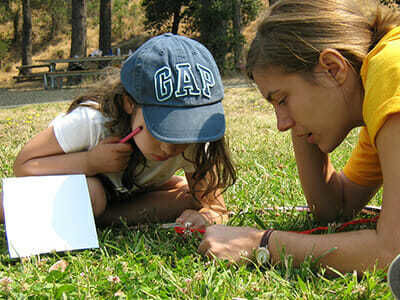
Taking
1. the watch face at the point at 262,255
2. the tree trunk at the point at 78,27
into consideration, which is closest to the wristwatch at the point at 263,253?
the watch face at the point at 262,255

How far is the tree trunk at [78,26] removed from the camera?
16891mm

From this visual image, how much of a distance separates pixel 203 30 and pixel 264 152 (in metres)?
12.3

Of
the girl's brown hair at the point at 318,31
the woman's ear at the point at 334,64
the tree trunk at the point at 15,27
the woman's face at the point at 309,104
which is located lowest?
the tree trunk at the point at 15,27

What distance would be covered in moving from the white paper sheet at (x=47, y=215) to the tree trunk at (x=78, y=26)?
52.1 feet

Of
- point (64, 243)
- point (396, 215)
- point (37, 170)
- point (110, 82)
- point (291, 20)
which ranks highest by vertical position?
point (291, 20)

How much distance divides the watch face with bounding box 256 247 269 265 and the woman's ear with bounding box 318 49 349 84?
0.66 meters

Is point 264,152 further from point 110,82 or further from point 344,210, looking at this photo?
point 110,82

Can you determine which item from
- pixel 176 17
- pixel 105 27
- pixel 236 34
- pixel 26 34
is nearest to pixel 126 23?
pixel 26 34

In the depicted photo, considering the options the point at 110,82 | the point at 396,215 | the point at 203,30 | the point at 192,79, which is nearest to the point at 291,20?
the point at 192,79

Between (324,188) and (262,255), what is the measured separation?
2.56ft

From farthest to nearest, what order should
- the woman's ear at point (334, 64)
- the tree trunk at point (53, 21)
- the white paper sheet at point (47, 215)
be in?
the tree trunk at point (53, 21) → the white paper sheet at point (47, 215) → the woman's ear at point (334, 64)

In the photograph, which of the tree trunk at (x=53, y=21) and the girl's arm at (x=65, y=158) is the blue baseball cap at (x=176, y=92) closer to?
the girl's arm at (x=65, y=158)

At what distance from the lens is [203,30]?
15453 millimetres

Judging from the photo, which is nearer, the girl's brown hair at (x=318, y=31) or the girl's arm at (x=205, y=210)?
the girl's brown hair at (x=318, y=31)
